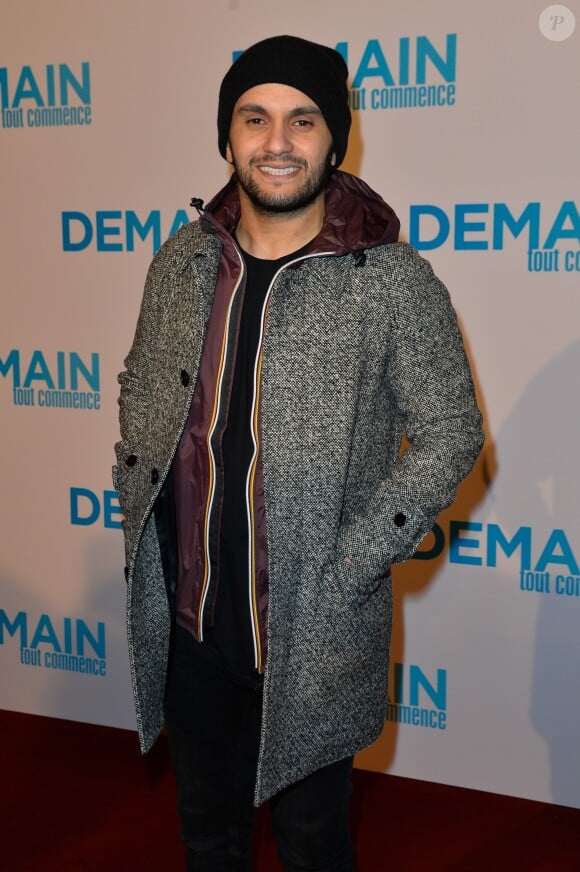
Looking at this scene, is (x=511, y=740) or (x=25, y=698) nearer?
(x=511, y=740)

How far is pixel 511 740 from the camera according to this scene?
102 inches

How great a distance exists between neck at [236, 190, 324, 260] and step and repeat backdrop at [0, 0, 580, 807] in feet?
2.87

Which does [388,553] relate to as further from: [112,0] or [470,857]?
[112,0]

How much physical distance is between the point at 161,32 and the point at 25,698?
82.4 inches

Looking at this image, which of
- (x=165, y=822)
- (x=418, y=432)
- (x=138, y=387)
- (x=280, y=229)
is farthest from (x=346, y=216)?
(x=165, y=822)

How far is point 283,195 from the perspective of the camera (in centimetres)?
160

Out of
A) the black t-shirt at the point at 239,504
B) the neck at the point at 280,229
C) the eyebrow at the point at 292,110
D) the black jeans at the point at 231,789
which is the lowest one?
the black jeans at the point at 231,789

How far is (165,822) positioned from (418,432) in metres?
1.48

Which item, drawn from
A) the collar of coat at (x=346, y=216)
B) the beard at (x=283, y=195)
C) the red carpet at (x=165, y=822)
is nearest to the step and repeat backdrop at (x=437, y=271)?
the red carpet at (x=165, y=822)

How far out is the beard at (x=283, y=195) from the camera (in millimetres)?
1603

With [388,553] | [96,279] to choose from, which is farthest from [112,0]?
[388,553]

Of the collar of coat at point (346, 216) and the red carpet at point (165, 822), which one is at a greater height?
Answer: the collar of coat at point (346, 216)

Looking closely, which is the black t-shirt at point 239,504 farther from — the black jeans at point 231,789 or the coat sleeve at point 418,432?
the coat sleeve at point 418,432

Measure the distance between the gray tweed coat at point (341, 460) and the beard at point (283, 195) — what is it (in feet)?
0.36
